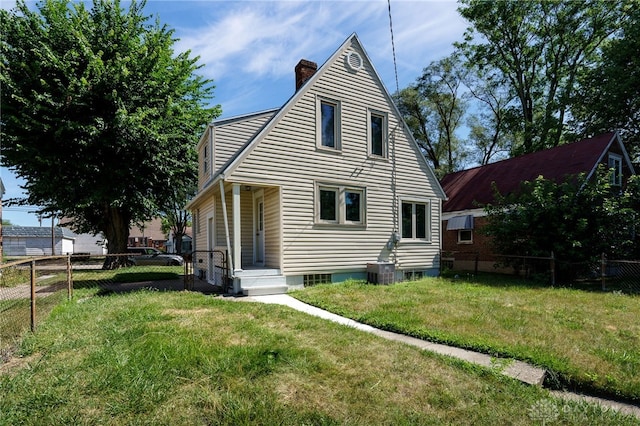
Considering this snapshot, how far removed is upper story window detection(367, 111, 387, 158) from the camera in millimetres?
11985

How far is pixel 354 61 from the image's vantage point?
11.5 m

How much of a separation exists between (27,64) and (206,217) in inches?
453

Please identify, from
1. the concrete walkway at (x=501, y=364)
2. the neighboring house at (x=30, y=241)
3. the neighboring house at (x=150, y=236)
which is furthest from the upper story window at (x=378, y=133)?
the neighboring house at (x=150, y=236)

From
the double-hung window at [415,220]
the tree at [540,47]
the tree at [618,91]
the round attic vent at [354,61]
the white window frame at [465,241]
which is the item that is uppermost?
the tree at [540,47]

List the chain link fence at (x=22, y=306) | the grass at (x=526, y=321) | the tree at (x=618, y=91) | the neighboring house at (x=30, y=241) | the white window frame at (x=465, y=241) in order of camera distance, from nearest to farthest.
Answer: the grass at (x=526, y=321) → the chain link fence at (x=22, y=306) → the white window frame at (x=465, y=241) → the tree at (x=618, y=91) → the neighboring house at (x=30, y=241)

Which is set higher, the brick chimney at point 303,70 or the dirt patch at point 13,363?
the brick chimney at point 303,70

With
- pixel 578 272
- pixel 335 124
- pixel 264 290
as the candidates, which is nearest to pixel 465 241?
pixel 578 272

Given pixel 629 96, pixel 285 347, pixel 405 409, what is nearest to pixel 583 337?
pixel 405 409

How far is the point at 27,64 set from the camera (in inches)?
592

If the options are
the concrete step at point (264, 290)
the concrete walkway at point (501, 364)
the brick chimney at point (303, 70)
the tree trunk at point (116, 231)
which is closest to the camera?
the concrete walkway at point (501, 364)

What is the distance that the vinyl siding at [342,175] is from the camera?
9.83 m

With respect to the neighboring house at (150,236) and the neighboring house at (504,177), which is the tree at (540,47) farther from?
the neighboring house at (150,236)

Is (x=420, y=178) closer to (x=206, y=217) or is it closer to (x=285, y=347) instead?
(x=206, y=217)

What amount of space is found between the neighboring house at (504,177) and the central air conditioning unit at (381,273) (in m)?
5.28
